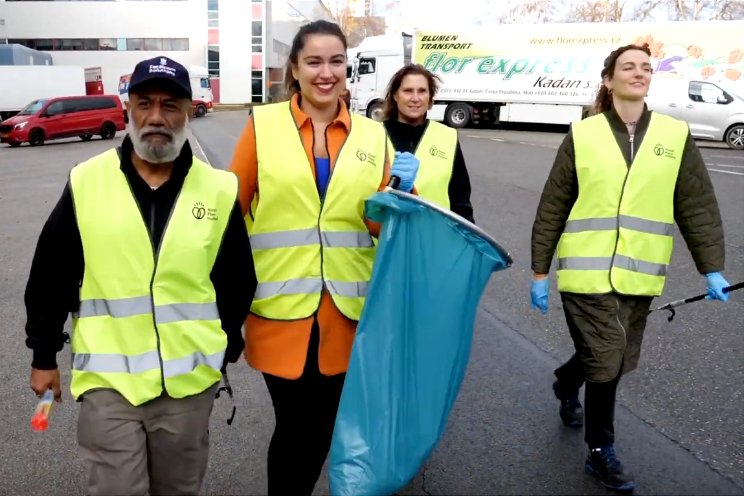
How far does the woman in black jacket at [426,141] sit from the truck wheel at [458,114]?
25588mm

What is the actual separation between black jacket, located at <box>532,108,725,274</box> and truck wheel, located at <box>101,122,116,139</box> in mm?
25724

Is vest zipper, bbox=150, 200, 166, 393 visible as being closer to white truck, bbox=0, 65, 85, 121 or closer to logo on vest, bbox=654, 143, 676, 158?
logo on vest, bbox=654, 143, 676, 158

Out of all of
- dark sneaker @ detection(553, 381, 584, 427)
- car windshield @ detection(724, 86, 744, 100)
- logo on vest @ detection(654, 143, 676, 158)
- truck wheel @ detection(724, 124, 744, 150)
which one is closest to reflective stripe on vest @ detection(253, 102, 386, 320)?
logo on vest @ detection(654, 143, 676, 158)

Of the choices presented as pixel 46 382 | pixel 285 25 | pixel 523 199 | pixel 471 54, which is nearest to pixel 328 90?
pixel 46 382

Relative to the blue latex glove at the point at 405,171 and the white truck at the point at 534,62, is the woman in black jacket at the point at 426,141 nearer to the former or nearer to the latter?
the blue latex glove at the point at 405,171

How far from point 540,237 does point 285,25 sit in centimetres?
6729

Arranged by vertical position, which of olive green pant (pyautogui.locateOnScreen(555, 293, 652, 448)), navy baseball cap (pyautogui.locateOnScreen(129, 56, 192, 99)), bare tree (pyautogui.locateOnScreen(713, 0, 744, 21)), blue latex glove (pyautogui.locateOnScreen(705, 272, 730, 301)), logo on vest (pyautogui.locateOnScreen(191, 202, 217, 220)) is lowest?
olive green pant (pyautogui.locateOnScreen(555, 293, 652, 448))

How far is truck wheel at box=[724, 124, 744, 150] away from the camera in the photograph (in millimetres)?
21250

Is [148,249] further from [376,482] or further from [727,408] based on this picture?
[727,408]

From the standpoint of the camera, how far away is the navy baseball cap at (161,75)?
6.87ft

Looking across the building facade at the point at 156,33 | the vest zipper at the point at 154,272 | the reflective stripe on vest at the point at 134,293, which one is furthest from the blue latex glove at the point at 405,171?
the building facade at the point at 156,33

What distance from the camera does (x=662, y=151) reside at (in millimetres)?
3078

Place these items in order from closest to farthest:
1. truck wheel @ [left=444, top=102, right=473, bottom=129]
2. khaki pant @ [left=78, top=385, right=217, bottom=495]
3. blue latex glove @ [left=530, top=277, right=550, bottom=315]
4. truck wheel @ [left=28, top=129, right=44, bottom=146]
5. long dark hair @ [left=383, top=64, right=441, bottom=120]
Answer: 1. khaki pant @ [left=78, top=385, right=217, bottom=495]
2. blue latex glove @ [left=530, top=277, right=550, bottom=315]
3. long dark hair @ [left=383, top=64, right=441, bottom=120]
4. truck wheel @ [left=28, top=129, right=44, bottom=146]
5. truck wheel @ [left=444, top=102, right=473, bottom=129]

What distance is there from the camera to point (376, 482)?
227 centimetres
